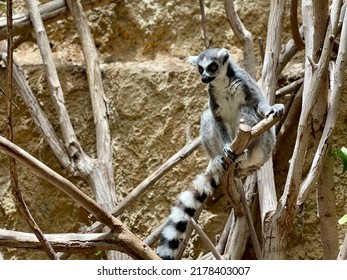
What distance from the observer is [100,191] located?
389cm

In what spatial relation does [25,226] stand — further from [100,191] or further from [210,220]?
[210,220]

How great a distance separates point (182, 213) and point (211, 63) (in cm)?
77

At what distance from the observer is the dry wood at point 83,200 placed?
2.25 m

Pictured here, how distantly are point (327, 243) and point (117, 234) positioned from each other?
1.08m

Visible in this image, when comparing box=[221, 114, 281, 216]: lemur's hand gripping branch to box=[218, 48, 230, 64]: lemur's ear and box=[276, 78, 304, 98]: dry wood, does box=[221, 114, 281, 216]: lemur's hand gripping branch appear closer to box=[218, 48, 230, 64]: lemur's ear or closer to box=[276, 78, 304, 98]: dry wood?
box=[218, 48, 230, 64]: lemur's ear

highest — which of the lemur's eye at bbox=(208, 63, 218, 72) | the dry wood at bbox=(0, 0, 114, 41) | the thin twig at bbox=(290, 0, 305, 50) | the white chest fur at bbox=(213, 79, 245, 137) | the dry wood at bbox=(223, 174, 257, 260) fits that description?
the dry wood at bbox=(0, 0, 114, 41)

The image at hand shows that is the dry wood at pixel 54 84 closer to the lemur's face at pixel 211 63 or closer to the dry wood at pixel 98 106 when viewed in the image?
the dry wood at pixel 98 106

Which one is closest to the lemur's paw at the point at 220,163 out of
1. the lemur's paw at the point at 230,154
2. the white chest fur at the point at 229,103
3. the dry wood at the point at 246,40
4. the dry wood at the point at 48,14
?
the lemur's paw at the point at 230,154

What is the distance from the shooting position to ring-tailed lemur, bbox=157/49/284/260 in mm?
3447

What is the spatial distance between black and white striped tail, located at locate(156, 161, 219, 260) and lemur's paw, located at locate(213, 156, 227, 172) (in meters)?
0.15

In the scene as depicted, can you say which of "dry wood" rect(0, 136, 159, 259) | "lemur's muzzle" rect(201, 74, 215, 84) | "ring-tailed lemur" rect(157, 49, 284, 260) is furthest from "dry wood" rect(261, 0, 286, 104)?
"dry wood" rect(0, 136, 159, 259)

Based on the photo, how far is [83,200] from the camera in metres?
2.39
